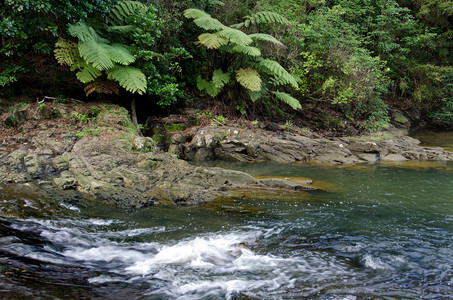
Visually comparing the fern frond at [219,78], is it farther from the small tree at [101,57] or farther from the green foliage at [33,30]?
the green foliage at [33,30]

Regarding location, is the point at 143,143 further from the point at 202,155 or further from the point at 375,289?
the point at 375,289

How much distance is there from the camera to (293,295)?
287 centimetres

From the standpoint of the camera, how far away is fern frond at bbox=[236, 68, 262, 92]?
10.2 m

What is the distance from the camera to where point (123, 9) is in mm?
8750

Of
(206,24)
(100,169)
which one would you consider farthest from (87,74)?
(206,24)

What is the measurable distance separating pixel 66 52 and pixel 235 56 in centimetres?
573

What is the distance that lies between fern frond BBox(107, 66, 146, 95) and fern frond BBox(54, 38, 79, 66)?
902 mm

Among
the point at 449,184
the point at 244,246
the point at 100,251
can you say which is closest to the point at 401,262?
the point at 244,246

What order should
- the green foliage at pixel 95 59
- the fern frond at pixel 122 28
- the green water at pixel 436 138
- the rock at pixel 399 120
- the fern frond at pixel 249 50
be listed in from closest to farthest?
the green foliage at pixel 95 59 < the fern frond at pixel 122 28 < the fern frond at pixel 249 50 < the green water at pixel 436 138 < the rock at pixel 399 120

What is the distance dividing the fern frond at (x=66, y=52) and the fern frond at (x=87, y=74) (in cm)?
35

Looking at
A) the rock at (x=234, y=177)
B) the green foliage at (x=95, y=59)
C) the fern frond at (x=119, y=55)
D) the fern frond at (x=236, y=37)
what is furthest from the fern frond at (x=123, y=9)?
the rock at (x=234, y=177)

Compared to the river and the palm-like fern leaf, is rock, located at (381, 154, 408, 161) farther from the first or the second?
the palm-like fern leaf

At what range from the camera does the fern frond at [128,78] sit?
7.93 meters

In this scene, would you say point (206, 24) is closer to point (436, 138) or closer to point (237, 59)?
point (237, 59)
